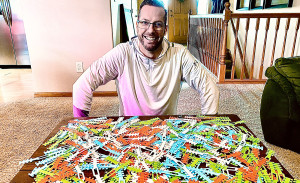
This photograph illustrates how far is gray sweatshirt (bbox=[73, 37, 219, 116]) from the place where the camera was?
125 centimetres

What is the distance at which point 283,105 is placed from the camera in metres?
1.66

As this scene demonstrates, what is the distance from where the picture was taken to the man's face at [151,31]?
119 cm

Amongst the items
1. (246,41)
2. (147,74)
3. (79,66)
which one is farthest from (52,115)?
(246,41)

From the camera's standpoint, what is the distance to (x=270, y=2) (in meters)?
3.55

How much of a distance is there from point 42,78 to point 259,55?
3.58 m

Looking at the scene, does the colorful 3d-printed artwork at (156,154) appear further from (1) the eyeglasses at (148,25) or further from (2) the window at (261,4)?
(2) the window at (261,4)

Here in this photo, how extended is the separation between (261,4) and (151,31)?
11.1 feet

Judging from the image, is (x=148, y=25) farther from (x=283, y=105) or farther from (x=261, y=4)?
(x=261, y=4)

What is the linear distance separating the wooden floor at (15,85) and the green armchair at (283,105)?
2789 mm

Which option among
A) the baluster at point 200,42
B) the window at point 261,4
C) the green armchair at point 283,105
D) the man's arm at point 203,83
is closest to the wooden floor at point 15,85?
the man's arm at point 203,83

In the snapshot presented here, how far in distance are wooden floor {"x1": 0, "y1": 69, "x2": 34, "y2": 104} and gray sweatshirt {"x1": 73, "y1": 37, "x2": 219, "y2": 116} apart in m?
2.19

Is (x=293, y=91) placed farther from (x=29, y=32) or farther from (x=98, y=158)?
(x=29, y=32)

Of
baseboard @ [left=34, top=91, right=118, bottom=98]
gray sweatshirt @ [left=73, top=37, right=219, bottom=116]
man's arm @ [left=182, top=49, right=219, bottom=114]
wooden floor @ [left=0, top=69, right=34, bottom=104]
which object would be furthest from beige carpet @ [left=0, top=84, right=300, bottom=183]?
gray sweatshirt @ [left=73, top=37, right=219, bottom=116]

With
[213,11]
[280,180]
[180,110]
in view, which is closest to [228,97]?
[180,110]
